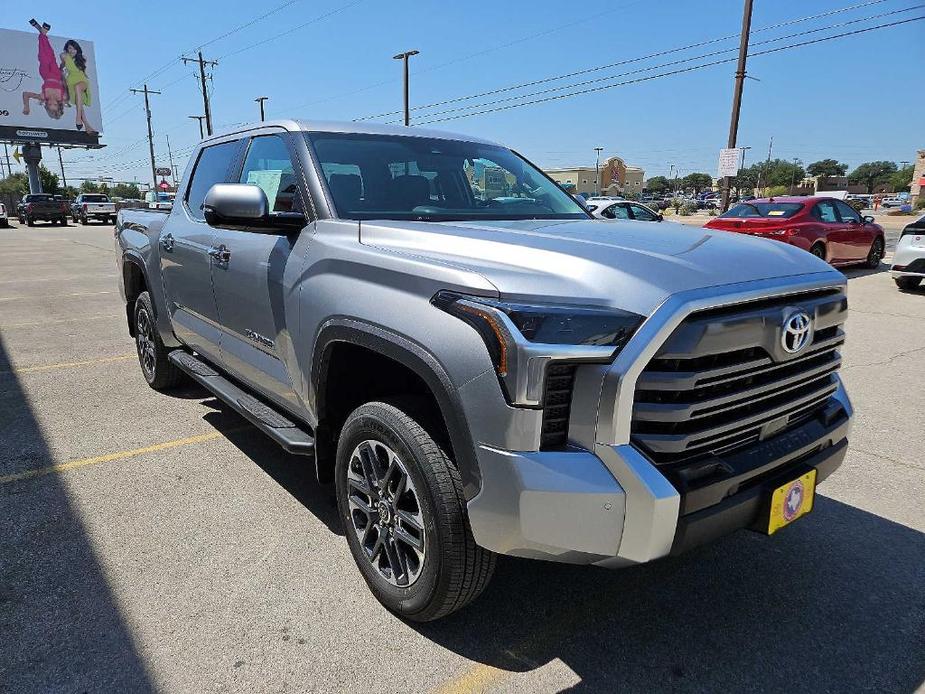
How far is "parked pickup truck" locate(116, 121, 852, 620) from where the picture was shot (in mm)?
1910

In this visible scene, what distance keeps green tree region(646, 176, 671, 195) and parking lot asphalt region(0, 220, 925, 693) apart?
158 meters

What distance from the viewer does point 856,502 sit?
3602mm

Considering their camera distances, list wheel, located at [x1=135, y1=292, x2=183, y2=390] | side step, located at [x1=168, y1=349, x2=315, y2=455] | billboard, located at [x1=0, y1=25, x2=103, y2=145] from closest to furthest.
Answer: side step, located at [x1=168, y1=349, x2=315, y2=455] < wheel, located at [x1=135, y1=292, x2=183, y2=390] < billboard, located at [x1=0, y1=25, x2=103, y2=145]

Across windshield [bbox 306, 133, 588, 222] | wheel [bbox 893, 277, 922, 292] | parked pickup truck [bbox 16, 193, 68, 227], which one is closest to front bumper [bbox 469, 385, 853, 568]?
windshield [bbox 306, 133, 588, 222]

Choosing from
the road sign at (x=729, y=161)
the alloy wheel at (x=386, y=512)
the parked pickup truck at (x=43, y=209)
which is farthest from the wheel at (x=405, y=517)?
the parked pickup truck at (x=43, y=209)

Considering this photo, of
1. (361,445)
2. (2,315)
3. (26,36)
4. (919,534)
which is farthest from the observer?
(26,36)

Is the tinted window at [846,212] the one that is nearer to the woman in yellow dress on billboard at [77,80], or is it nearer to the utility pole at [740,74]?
the utility pole at [740,74]

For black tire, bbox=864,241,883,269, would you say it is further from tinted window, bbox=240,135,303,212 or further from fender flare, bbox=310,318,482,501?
fender flare, bbox=310,318,482,501

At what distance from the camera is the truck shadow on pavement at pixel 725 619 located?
231 cm

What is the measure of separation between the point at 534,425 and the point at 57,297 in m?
11.2

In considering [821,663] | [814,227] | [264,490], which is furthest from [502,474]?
[814,227]

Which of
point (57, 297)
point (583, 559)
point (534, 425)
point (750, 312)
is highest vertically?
point (750, 312)

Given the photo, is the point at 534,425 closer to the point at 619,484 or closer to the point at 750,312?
the point at 619,484

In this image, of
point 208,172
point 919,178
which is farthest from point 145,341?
point 919,178
